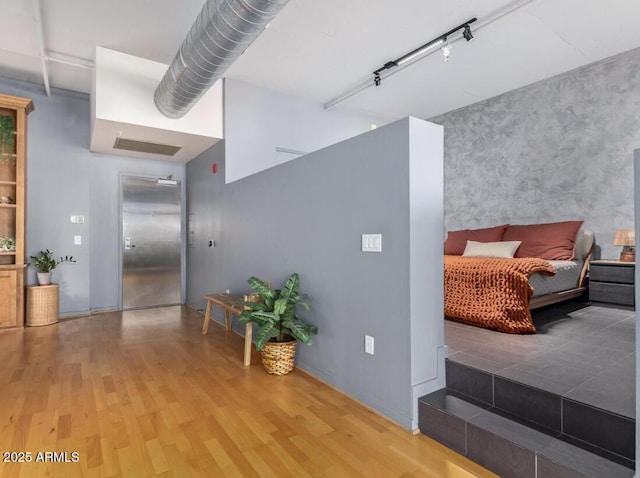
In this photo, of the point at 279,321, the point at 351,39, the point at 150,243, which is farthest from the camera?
the point at 150,243

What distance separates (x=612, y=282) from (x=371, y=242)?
3.02 metres

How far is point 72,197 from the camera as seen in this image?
194 inches

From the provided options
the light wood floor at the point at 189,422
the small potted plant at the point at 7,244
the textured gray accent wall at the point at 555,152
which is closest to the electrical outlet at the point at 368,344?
the light wood floor at the point at 189,422

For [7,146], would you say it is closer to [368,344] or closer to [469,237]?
[368,344]

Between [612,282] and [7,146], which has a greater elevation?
[7,146]

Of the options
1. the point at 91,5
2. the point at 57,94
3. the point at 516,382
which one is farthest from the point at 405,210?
the point at 57,94

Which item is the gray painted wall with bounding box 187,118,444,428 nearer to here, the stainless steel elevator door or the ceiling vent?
the ceiling vent

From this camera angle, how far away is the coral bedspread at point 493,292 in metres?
2.64

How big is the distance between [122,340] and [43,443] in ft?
6.64

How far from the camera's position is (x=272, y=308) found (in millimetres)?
2828

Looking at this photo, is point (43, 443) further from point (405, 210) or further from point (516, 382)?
point (516, 382)

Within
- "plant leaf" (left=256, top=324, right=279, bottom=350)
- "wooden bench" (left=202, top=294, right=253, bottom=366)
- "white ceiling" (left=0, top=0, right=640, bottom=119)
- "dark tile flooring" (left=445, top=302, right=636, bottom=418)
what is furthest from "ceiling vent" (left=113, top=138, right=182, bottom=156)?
"dark tile flooring" (left=445, top=302, right=636, bottom=418)

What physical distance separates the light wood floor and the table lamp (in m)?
3.15

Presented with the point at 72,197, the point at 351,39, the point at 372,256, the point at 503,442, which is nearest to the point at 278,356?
the point at 372,256
